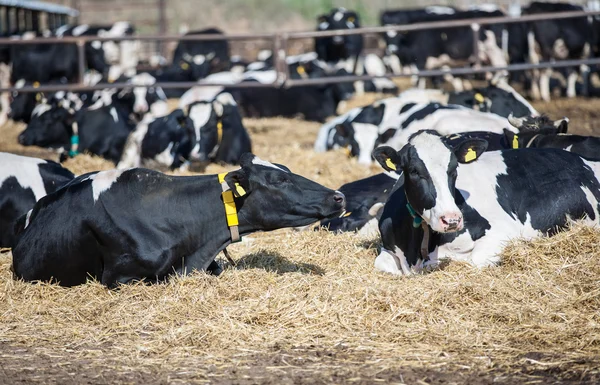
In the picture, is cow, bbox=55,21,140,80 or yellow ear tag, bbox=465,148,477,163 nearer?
yellow ear tag, bbox=465,148,477,163

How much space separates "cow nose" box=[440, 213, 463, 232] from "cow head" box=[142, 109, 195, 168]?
735 centimetres

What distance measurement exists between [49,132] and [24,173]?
21.2 feet

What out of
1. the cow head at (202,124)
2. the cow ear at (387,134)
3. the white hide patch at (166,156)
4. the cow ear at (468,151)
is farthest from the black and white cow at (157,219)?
the white hide patch at (166,156)

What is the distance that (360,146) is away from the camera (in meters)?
12.1

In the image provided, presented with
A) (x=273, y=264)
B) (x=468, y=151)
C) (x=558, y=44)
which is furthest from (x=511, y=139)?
(x=558, y=44)

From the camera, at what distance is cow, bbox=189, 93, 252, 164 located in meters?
12.6

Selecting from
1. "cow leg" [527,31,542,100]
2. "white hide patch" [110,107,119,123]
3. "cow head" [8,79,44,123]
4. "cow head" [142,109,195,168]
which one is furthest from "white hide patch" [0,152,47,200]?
"cow leg" [527,31,542,100]

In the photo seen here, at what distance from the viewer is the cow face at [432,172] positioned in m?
5.90

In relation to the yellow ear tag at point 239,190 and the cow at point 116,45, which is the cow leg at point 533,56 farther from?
the yellow ear tag at point 239,190

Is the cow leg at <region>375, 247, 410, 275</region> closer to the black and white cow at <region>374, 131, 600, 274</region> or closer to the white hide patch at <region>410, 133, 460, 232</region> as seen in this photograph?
the black and white cow at <region>374, 131, 600, 274</region>

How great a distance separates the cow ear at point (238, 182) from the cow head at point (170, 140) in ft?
22.0

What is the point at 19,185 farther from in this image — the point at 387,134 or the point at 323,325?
the point at 387,134

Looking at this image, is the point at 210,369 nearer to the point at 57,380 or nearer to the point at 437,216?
the point at 57,380

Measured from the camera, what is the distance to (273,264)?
6.86 m
